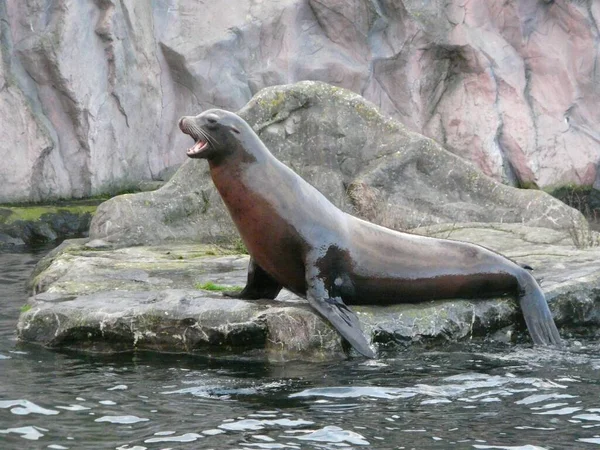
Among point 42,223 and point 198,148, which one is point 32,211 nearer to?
point 42,223

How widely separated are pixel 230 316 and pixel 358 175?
213 inches

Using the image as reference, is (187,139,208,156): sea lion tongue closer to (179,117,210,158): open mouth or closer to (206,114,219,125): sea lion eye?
(179,117,210,158): open mouth

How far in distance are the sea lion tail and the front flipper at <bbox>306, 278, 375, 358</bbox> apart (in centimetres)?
129

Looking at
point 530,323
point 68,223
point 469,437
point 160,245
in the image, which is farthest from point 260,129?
point 469,437

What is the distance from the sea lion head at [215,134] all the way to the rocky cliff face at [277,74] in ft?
26.8

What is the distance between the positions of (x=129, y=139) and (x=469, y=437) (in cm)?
1261

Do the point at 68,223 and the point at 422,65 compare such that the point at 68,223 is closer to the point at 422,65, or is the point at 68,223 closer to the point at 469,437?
the point at 422,65

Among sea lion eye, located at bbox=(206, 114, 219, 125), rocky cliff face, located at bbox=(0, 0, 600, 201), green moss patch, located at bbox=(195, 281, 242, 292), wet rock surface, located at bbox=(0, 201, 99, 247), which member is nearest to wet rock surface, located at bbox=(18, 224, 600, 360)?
green moss patch, located at bbox=(195, 281, 242, 292)

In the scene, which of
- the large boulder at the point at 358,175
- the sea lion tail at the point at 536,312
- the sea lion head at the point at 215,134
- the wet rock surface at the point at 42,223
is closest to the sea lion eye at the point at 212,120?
the sea lion head at the point at 215,134

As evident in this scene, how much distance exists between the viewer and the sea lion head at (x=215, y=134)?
721cm

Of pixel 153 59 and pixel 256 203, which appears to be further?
pixel 153 59

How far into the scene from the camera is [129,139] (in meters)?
16.8

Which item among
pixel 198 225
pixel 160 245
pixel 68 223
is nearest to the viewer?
pixel 160 245

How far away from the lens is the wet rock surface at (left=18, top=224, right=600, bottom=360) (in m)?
6.73
